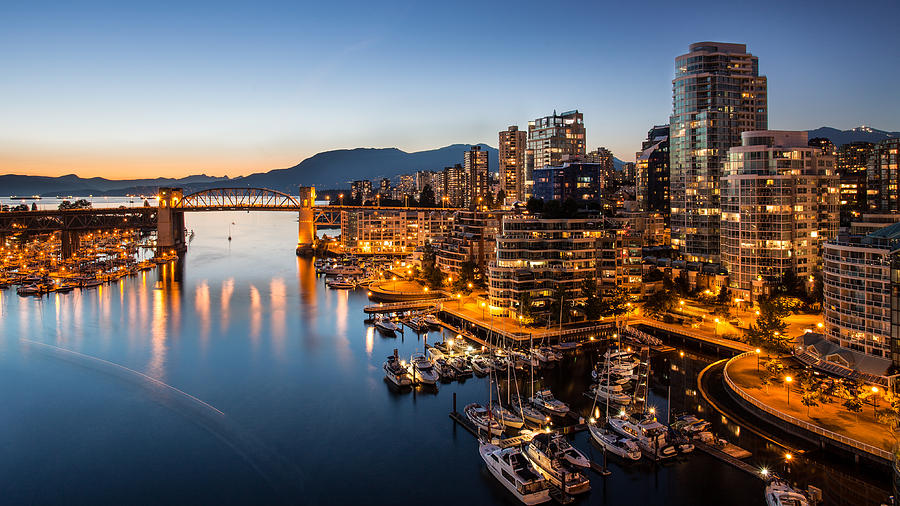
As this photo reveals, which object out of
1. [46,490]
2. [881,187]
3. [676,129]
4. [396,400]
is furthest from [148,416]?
[881,187]

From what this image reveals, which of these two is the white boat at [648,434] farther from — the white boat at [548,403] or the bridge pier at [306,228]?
the bridge pier at [306,228]

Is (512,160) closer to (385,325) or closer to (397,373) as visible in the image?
(385,325)

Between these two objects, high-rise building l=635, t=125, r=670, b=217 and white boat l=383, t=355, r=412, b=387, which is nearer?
white boat l=383, t=355, r=412, b=387

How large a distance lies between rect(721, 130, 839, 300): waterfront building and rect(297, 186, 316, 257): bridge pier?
145ft

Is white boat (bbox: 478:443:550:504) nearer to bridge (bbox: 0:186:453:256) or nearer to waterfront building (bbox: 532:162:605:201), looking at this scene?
waterfront building (bbox: 532:162:605:201)

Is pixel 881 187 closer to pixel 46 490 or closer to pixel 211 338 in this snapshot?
pixel 211 338

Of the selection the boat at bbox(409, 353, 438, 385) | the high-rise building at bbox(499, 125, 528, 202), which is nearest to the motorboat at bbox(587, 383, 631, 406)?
the boat at bbox(409, 353, 438, 385)

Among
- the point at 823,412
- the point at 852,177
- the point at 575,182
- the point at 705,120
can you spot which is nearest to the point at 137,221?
the point at 575,182

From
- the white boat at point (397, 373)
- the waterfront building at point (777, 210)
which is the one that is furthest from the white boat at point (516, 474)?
the waterfront building at point (777, 210)

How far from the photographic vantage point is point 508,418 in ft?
54.2

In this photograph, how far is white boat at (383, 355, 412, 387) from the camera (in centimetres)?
2020

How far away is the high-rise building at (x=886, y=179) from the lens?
45.8 m

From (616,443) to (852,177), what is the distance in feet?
164

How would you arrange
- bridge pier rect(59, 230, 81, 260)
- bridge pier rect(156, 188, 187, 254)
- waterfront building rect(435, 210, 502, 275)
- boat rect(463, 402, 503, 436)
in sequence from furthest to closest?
bridge pier rect(156, 188, 187, 254) → bridge pier rect(59, 230, 81, 260) → waterfront building rect(435, 210, 502, 275) → boat rect(463, 402, 503, 436)
